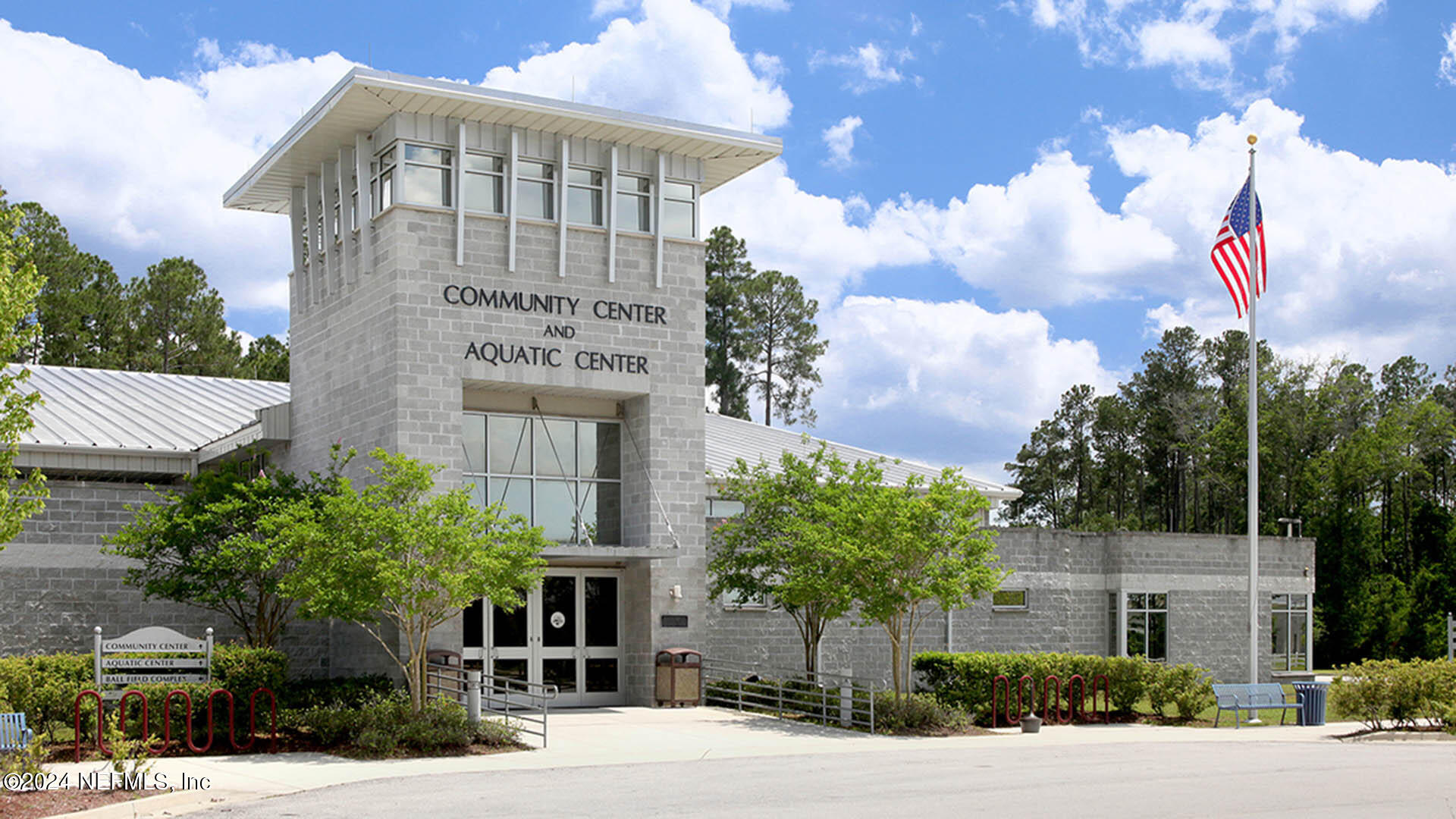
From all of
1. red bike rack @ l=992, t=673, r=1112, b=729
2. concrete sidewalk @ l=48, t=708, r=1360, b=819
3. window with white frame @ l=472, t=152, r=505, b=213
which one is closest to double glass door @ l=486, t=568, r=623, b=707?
concrete sidewalk @ l=48, t=708, r=1360, b=819

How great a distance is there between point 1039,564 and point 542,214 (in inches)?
548

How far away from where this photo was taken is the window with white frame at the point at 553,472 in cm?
2581

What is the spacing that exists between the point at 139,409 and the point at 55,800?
1849 cm

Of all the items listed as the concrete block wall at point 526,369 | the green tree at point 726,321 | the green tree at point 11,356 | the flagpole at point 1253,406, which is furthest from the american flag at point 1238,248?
the green tree at point 726,321

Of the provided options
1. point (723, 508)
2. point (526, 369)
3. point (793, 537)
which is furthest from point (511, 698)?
point (723, 508)

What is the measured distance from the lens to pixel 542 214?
25.6 m

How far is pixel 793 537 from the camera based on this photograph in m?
25.0

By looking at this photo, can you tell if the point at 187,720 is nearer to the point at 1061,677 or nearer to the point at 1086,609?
the point at 1061,677

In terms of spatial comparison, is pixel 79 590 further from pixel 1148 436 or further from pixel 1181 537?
pixel 1148 436

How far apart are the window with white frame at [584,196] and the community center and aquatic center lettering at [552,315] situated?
60.3 inches

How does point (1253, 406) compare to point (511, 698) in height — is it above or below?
above

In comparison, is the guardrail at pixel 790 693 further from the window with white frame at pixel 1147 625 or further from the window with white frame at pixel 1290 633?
the window with white frame at pixel 1290 633

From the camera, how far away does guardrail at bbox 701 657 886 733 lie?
22922mm

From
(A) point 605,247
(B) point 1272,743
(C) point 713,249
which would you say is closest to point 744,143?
(A) point 605,247
